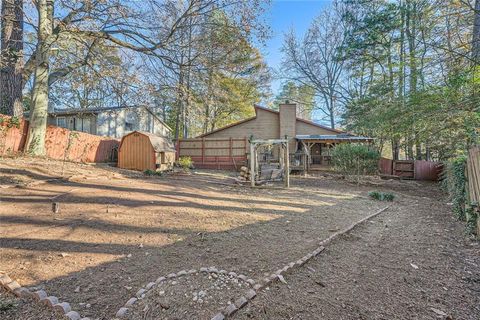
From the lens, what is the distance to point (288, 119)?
18141mm

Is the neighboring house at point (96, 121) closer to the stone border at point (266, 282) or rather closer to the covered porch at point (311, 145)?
the covered porch at point (311, 145)

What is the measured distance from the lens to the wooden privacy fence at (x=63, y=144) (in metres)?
9.56

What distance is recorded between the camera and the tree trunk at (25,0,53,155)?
828 centimetres

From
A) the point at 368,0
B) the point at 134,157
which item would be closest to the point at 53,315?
the point at 134,157

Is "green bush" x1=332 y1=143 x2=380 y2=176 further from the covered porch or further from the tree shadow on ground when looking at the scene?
the tree shadow on ground

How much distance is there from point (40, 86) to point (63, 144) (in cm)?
432

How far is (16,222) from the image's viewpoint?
12.7 ft

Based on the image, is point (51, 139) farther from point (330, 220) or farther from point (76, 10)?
point (330, 220)

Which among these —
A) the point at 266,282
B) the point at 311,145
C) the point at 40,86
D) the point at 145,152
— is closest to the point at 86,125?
the point at 145,152

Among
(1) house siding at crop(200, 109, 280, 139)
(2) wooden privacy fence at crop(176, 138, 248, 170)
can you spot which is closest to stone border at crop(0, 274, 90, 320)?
(2) wooden privacy fence at crop(176, 138, 248, 170)

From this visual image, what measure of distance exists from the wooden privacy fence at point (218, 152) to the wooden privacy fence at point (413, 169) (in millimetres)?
8846

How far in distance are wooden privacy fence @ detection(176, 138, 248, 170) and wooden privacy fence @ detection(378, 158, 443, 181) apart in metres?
8.85

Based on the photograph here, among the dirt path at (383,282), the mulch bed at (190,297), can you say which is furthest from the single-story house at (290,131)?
the mulch bed at (190,297)

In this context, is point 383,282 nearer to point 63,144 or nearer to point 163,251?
point 163,251
